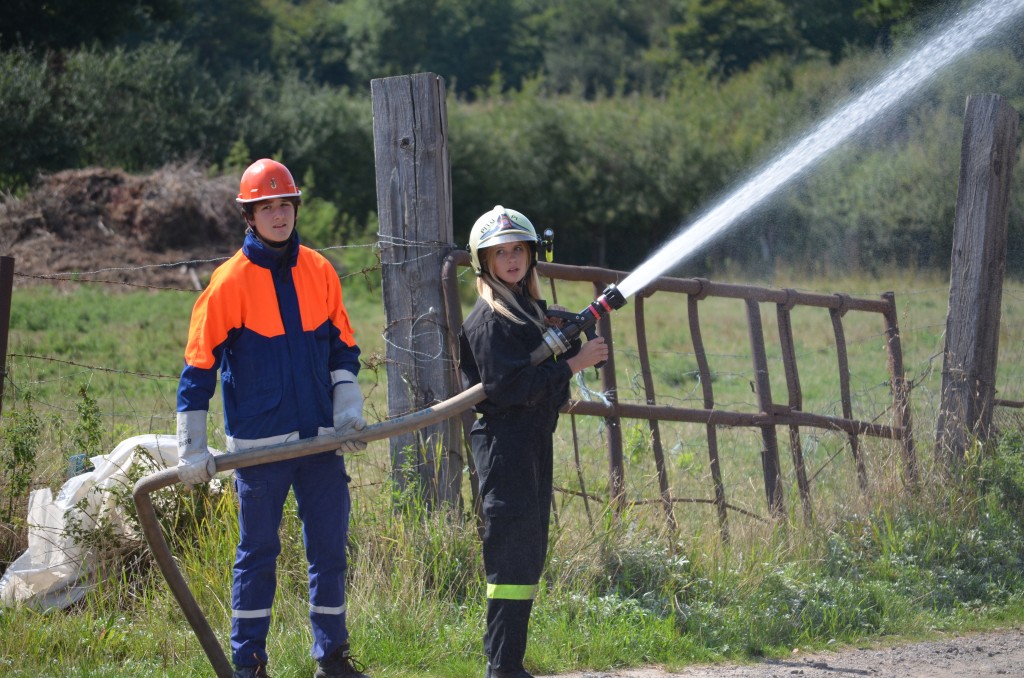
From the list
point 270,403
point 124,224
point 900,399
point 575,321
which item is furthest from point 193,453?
point 124,224

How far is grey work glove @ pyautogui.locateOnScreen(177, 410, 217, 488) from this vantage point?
12.4 ft

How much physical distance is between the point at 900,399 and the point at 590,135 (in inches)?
1061

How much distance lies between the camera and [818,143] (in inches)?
244

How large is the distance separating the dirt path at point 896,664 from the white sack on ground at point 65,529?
2.23 meters

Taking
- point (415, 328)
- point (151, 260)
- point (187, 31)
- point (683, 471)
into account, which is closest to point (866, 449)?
point (683, 471)

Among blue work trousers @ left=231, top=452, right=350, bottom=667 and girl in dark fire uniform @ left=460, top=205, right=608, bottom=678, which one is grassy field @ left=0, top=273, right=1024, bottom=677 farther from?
girl in dark fire uniform @ left=460, top=205, right=608, bottom=678

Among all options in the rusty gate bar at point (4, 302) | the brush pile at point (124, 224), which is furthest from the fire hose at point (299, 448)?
the brush pile at point (124, 224)

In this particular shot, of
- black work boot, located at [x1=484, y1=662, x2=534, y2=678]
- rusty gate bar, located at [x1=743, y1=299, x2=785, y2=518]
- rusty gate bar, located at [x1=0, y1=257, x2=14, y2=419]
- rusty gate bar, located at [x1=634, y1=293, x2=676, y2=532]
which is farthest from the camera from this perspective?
rusty gate bar, located at [x1=743, y1=299, x2=785, y2=518]

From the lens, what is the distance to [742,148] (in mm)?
33219

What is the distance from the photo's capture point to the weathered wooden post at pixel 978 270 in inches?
233

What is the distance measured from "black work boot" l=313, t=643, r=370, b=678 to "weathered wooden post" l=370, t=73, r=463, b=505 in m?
1.02

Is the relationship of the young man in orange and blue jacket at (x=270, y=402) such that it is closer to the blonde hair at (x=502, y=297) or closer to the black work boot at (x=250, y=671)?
the black work boot at (x=250, y=671)

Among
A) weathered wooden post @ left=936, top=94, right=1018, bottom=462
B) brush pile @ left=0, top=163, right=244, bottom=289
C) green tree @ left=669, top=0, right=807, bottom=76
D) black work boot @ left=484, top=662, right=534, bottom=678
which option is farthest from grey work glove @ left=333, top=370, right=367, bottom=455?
green tree @ left=669, top=0, right=807, bottom=76

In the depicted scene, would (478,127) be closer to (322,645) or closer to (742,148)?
(742,148)
